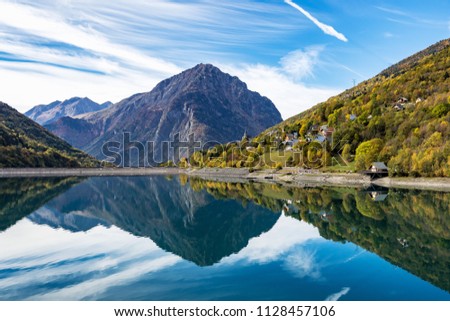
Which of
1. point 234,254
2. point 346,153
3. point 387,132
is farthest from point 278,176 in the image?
point 234,254

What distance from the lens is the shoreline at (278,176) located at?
7188 cm

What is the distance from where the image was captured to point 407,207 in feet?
149

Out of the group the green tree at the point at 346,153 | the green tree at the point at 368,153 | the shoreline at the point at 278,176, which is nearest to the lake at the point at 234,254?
the shoreline at the point at 278,176

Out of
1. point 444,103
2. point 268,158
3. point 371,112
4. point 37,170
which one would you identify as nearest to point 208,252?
point 444,103

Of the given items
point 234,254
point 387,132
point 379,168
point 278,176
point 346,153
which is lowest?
point 234,254

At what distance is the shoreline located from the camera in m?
71.9

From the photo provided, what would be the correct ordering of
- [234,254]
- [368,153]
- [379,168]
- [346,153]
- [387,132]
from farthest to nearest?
[346,153], [387,132], [368,153], [379,168], [234,254]

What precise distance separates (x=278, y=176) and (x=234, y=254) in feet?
268

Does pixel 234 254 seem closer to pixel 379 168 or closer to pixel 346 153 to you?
pixel 379 168

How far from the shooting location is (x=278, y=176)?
10588 centimetres

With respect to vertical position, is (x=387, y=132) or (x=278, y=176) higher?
(x=387, y=132)

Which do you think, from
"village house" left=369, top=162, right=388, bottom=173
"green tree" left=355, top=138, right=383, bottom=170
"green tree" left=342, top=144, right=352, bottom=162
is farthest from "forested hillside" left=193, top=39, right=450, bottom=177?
"village house" left=369, top=162, right=388, bottom=173

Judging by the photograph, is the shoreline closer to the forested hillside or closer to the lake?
the forested hillside

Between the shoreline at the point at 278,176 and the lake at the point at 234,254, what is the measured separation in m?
25.2
